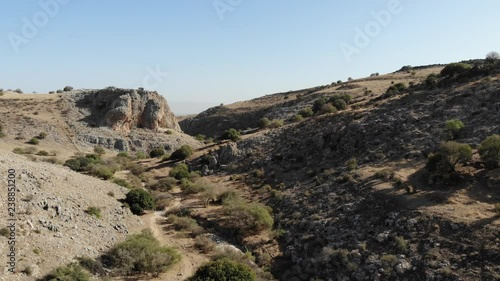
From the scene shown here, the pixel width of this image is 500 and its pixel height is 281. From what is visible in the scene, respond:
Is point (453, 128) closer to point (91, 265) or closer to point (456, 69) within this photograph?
point (456, 69)

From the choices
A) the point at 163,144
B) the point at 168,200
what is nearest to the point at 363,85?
the point at 163,144

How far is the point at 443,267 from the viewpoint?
15070 millimetres

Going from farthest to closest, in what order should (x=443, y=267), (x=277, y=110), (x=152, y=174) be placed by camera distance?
1. (x=277, y=110)
2. (x=152, y=174)
3. (x=443, y=267)

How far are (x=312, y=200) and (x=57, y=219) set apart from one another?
49.3 feet

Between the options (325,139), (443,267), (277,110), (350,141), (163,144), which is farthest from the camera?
(277,110)

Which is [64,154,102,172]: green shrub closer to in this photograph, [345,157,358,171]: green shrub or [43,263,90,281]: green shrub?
→ [43,263,90,281]: green shrub

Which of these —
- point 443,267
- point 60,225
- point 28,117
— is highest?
point 28,117

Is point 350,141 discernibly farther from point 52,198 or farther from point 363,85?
point 363,85

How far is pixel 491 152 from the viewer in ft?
68.8

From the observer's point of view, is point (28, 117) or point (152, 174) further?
point (28, 117)

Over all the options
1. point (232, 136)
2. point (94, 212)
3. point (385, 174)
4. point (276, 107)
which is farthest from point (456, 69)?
point (94, 212)

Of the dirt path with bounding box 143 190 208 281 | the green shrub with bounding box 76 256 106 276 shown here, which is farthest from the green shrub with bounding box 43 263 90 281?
the dirt path with bounding box 143 190 208 281

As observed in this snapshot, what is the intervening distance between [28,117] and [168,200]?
114 ft

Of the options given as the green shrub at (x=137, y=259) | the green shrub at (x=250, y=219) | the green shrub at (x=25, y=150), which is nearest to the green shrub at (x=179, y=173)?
the green shrub at (x=250, y=219)
